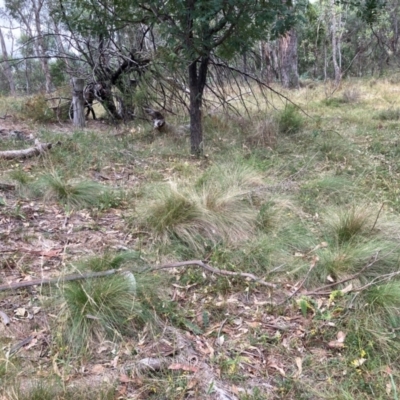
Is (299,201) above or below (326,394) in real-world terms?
above

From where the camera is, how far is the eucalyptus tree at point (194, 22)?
436 cm

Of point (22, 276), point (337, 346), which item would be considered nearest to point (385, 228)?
point (337, 346)

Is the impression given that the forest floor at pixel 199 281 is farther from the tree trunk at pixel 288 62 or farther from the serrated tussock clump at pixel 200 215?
the tree trunk at pixel 288 62

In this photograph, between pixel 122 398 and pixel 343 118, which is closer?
pixel 122 398

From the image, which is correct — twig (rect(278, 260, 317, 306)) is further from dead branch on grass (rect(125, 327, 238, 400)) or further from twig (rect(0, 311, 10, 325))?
twig (rect(0, 311, 10, 325))

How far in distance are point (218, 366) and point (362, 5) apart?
4843 millimetres

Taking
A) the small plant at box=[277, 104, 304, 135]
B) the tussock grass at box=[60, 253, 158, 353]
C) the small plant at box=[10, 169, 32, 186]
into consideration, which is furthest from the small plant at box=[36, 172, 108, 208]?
the small plant at box=[277, 104, 304, 135]

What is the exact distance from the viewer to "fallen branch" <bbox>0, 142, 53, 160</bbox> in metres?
4.65

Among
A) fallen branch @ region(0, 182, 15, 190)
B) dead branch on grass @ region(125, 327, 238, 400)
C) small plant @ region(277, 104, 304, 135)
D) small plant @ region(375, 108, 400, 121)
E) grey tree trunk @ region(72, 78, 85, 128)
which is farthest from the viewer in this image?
small plant @ region(375, 108, 400, 121)

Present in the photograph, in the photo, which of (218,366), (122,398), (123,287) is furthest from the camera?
(123,287)

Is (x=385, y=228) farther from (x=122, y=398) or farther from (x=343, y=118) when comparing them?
(x=343, y=118)

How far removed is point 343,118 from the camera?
782 cm

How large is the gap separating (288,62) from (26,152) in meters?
9.68

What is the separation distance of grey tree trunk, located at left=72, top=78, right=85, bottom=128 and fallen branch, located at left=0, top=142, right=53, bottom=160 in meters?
2.11
